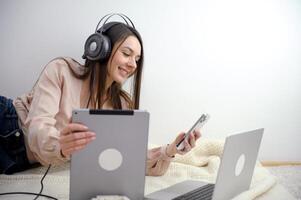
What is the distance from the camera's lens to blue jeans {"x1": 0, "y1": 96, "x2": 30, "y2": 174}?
1.11 metres

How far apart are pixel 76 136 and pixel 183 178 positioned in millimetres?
629

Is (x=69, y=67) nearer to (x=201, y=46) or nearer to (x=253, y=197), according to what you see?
(x=201, y=46)

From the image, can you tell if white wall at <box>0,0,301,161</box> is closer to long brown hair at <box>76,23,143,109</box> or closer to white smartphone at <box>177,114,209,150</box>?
long brown hair at <box>76,23,143,109</box>

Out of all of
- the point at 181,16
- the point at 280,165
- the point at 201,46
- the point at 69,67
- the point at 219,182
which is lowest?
the point at 280,165

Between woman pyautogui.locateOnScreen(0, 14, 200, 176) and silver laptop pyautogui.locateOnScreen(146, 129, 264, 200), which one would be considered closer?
silver laptop pyautogui.locateOnScreen(146, 129, 264, 200)

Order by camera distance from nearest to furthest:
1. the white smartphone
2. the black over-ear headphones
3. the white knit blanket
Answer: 1. the white smartphone
2. the white knit blanket
3. the black over-ear headphones

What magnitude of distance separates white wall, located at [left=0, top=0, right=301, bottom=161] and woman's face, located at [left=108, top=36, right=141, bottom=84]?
0.27 meters

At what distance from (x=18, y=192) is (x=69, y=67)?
47cm

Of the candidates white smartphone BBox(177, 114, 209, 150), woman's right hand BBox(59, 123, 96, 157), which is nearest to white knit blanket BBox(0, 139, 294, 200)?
white smartphone BBox(177, 114, 209, 150)

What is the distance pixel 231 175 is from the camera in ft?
2.67

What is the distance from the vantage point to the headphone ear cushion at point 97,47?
3.61ft

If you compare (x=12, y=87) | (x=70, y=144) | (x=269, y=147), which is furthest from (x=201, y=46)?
(x=70, y=144)

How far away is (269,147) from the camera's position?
1647 mm

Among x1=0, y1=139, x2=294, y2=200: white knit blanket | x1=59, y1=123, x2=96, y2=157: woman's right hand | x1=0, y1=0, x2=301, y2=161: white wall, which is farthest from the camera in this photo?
x1=0, y1=0, x2=301, y2=161: white wall
